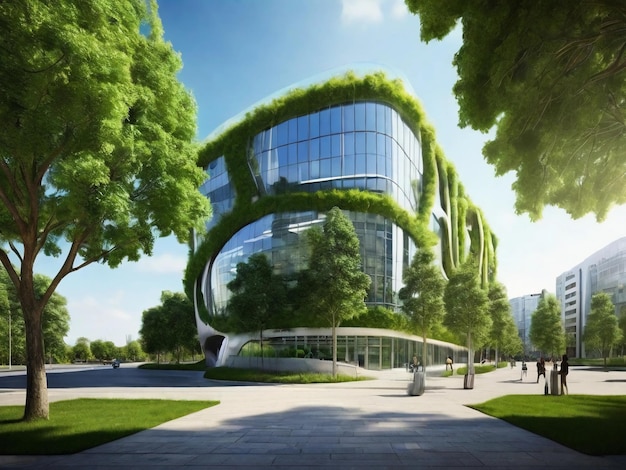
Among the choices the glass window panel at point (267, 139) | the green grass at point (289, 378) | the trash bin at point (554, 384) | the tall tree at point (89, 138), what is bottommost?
the green grass at point (289, 378)

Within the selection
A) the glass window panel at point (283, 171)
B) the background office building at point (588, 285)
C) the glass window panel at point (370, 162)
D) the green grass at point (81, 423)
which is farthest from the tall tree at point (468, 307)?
the background office building at point (588, 285)

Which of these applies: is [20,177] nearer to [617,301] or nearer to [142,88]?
[142,88]

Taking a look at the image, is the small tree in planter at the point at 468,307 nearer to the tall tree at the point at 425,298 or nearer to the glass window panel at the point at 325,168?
the tall tree at the point at 425,298

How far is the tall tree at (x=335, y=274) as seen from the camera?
1451 inches

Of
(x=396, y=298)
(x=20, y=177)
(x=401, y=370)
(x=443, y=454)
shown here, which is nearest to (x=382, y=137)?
(x=396, y=298)

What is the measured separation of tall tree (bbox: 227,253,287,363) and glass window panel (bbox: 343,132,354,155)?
13.2 meters

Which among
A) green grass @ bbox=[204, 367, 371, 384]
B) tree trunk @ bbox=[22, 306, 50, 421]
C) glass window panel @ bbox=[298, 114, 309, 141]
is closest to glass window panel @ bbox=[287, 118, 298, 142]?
glass window panel @ bbox=[298, 114, 309, 141]

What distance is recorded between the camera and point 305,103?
4956cm

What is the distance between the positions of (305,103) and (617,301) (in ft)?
324

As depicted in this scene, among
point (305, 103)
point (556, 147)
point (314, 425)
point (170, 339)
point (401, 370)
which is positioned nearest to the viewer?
point (314, 425)

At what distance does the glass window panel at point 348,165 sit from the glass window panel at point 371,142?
174cm

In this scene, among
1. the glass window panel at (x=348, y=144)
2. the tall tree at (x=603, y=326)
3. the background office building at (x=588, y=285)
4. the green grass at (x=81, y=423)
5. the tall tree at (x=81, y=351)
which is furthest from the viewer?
the tall tree at (x=81, y=351)

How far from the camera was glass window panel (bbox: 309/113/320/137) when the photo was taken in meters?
48.8

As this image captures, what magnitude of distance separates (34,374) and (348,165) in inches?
1410
